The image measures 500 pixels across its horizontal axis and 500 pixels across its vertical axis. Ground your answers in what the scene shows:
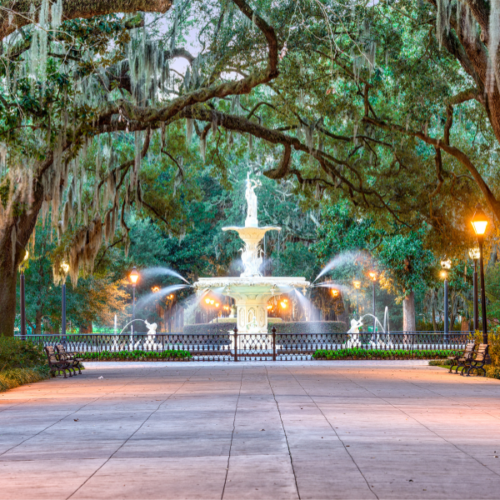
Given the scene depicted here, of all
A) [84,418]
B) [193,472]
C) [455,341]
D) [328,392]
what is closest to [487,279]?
[455,341]

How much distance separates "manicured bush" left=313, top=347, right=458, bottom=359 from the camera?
28.5m

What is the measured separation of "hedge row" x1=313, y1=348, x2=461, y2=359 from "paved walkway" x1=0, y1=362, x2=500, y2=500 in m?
12.8

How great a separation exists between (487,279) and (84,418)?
3815 cm

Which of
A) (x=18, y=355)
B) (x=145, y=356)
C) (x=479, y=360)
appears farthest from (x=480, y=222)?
(x=145, y=356)

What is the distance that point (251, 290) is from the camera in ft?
105

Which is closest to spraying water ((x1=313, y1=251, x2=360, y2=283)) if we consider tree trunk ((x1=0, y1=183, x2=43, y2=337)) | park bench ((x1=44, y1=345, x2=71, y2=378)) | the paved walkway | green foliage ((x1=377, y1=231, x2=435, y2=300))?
green foliage ((x1=377, y1=231, x2=435, y2=300))

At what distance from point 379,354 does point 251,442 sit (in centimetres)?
2126

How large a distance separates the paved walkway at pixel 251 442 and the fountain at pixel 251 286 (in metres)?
15.5

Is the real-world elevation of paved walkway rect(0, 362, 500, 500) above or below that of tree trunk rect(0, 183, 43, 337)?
below

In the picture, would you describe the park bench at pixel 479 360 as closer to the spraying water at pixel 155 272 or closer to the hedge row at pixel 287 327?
the hedge row at pixel 287 327

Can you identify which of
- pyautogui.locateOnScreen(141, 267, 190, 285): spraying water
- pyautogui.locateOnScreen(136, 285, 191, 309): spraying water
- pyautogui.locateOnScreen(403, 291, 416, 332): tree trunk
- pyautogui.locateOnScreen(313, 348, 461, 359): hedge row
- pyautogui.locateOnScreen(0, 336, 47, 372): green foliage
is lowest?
pyautogui.locateOnScreen(313, 348, 461, 359): hedge row

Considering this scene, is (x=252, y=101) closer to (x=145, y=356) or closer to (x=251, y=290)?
(x=251, y=290)

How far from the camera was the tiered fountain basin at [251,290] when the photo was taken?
3120 cm

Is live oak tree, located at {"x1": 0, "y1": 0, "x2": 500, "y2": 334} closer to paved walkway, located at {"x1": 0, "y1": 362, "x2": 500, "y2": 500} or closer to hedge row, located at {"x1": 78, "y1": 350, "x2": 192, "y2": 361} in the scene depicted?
paved walkway, located at {"x1": 0, "y1": 362, "x2": 500, "y2": 500}
